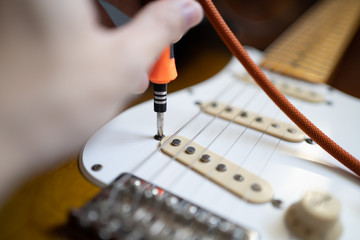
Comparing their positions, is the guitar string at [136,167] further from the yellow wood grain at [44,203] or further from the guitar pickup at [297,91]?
the guitar pickup at [297,91]

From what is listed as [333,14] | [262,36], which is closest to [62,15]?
[262,36]

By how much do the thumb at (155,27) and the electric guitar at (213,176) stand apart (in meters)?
0.21

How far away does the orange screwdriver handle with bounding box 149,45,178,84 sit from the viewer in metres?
0.51

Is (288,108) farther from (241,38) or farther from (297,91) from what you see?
(241,38)

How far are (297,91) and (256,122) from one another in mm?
266

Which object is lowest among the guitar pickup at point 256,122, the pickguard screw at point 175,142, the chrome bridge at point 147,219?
the guitar pickup at point 256,122

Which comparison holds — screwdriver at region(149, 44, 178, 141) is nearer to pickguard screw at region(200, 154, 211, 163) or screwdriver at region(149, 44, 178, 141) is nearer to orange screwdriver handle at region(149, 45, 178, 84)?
orange screwdriver handle at region(149, 45, 178, 84)

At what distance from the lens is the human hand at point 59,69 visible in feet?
0.84

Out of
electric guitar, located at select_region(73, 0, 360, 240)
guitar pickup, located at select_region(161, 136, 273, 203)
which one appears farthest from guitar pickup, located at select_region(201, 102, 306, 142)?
guitar pickup, located at select_region(161, 136, 273, 203)

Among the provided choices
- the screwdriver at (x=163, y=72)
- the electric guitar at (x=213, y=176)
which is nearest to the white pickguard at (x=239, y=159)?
the electric guitar at (x=213, y=176)

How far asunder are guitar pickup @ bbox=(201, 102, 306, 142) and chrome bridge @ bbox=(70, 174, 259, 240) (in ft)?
1.04

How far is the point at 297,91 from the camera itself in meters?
0.87

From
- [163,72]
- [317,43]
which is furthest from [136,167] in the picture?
[317,43]

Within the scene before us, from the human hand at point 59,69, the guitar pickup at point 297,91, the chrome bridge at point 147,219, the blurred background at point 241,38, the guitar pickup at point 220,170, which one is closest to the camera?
the human hand at point 59,69
